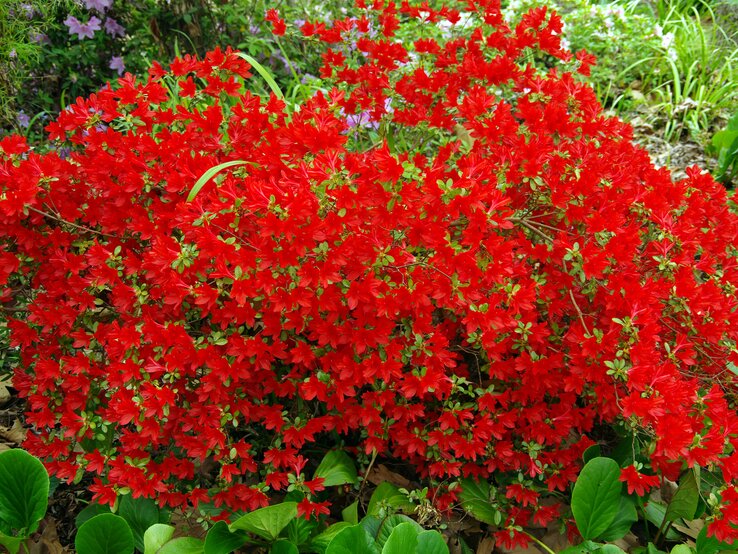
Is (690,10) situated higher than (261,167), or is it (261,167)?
(261,167)

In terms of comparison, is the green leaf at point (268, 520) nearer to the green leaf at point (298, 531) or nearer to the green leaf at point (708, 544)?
the green leaf at point (298, 531)

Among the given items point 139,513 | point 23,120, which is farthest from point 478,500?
point 23,120

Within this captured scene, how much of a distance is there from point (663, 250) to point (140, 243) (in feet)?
4.94

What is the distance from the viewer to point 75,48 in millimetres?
4035

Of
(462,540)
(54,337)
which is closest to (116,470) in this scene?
(54,337)

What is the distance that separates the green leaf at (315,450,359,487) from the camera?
1.84m

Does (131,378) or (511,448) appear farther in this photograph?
(511,448)

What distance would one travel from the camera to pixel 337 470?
1.87 meters

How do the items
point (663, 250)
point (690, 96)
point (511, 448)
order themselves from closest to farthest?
point (663, 250) < point (511, 448) < point (690, 96)

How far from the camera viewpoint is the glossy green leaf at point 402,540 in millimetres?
1486

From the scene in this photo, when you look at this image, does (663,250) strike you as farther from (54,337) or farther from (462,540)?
(54,337)

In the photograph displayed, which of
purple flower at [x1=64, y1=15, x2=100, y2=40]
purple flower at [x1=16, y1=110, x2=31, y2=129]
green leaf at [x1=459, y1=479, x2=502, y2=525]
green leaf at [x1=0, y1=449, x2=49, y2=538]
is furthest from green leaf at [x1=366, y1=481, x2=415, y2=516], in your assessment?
purple flower at [x1=64, y1=15, x2=100, y2=40]

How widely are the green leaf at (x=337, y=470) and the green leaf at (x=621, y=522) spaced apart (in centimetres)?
71

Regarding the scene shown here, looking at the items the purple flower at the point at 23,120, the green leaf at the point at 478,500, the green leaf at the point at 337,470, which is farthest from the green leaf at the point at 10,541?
the purple flower at the point at 23,120
